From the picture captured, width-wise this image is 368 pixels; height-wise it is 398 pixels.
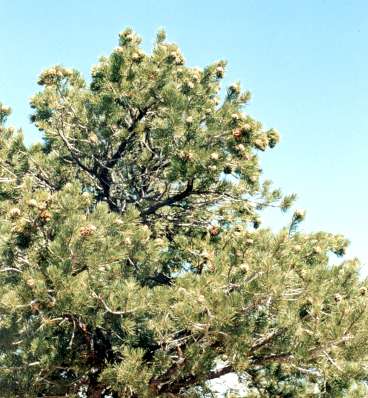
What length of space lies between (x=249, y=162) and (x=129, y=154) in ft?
7.60

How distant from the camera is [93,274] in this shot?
16.6 feet

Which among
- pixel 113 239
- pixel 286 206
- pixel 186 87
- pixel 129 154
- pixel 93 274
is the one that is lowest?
pixel 93 274

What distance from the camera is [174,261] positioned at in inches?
296

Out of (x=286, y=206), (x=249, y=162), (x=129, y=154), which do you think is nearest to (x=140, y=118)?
(x=129, y=154)

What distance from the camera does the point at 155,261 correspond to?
6312 millimetres

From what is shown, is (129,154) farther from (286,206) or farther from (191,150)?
(286,206)

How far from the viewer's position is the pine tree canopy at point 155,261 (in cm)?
480

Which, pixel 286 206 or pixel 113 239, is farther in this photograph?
pixel 286 206

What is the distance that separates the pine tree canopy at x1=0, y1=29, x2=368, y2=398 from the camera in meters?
4.80

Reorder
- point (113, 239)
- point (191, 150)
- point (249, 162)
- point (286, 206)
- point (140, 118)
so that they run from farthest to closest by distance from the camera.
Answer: point (286, 206)
point (140, 118)
point (249, 162)
point (191, 150)
point (113, 239)

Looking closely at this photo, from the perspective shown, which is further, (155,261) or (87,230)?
(155,261)

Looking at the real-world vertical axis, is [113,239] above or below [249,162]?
below

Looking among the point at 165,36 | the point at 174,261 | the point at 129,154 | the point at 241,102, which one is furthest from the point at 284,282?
the point at 165,36

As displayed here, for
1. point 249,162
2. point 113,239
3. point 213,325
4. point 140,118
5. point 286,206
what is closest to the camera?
point 213,325
